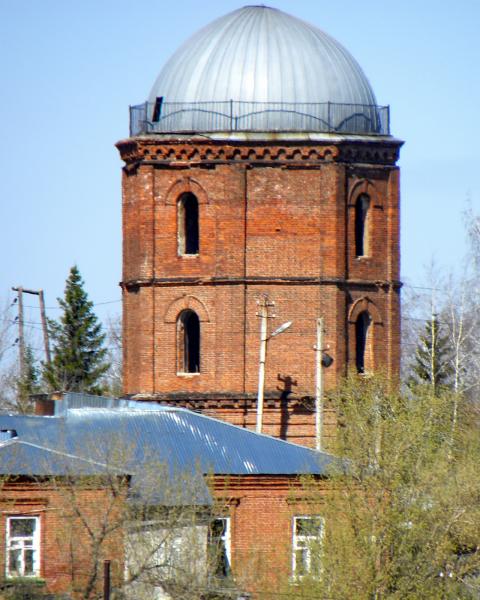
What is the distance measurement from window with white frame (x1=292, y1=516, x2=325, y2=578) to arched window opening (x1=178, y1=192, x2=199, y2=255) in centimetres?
1189

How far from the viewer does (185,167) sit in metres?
45.9

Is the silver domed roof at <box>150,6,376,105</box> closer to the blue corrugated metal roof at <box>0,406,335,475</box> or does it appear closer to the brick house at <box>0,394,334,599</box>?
the brick house at <box>0,394,334,599</box>

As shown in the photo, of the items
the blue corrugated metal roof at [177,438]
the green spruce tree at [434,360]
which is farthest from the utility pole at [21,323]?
the blue corrugated metal roof at [177,438]

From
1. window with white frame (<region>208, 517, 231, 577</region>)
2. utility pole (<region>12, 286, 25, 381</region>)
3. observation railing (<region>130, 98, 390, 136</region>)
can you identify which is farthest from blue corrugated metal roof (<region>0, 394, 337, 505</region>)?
utility pole (<region>12, 286, 25, 381</region>)

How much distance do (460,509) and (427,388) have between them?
4887 millimetres

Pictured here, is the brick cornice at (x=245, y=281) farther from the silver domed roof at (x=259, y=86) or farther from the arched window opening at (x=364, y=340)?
the silver domed roof at (x=259, y=86)

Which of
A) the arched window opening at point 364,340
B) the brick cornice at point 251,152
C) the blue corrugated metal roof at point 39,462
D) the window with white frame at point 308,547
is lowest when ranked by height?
the window with white frame at point 308,547

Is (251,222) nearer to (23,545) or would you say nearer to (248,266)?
(248,266)

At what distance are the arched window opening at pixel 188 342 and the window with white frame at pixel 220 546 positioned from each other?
25.6ft

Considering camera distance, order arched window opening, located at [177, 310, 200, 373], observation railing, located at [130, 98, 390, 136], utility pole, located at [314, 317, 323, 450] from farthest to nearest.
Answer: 1. arched window opening, located at [177, 310, 200, 373]
2. observation railing, located at [130, 98, 390, 136]
3. utility pole, located at [314, 317, 323, 450]

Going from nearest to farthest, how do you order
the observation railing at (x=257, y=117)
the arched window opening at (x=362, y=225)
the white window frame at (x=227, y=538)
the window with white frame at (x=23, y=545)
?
the window with white frame at (x=23, y=545) → the white window frame at (x=227, y=538) → the observation railing at (x=257, y=117) → the arched window opening at (x=362, y=225)

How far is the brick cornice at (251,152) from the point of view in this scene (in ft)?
149

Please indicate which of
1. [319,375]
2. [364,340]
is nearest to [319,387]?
[319,375]

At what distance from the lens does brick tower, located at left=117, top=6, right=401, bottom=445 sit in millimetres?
45438
